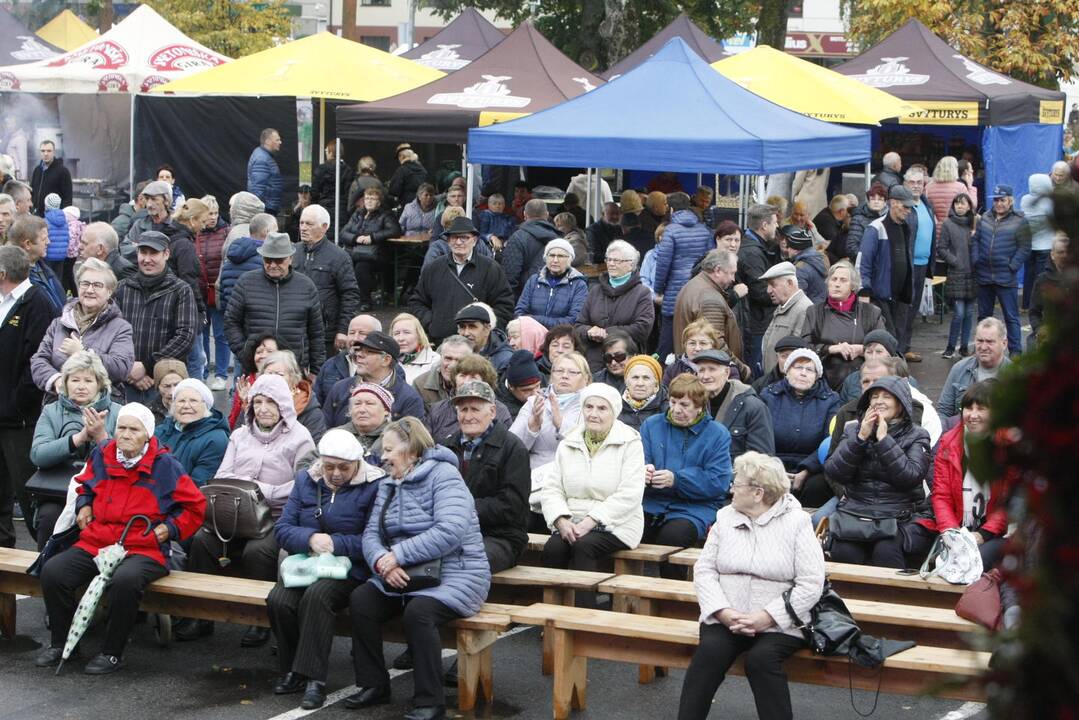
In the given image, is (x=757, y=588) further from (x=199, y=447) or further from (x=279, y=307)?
(x=279, y=307)

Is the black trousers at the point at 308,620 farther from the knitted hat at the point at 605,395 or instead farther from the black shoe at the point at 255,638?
the knitted hat at the point at 605,395

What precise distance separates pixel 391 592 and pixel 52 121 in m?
20.1

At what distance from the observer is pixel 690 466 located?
8016 millimetres

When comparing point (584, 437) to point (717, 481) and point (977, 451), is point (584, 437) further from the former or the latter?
point (977, 451)

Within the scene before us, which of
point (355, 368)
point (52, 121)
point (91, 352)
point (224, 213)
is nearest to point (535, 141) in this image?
point (355, 368)

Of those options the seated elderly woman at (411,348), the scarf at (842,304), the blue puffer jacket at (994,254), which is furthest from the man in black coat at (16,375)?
the blue puffer jacket at (994,254)

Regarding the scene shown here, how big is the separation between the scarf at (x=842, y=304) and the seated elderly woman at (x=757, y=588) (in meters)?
4.84

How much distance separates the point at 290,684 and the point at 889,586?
9.65 feet

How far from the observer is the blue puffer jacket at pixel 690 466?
26.2 feet

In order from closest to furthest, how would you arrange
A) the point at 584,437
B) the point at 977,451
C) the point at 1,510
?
the point at 977,451
the point at 584,437
the point at 1,510

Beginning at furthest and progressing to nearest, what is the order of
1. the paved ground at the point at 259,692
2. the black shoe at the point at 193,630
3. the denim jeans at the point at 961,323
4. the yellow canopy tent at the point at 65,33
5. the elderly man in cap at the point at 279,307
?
the yellow canopy tent at the point at 65,33
the denim jeans at the point at 961,323
the elderly man in cap at the point at 279,307
the black shoe at the point at 193,630
the paved ground at the point at 259,692

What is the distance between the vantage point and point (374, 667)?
22.3 ft

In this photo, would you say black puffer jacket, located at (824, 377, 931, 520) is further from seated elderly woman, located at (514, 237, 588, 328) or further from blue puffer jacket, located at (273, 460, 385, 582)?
seated elderly woman, located at (514, 237, 588, 328)

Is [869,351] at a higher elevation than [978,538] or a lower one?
higher
